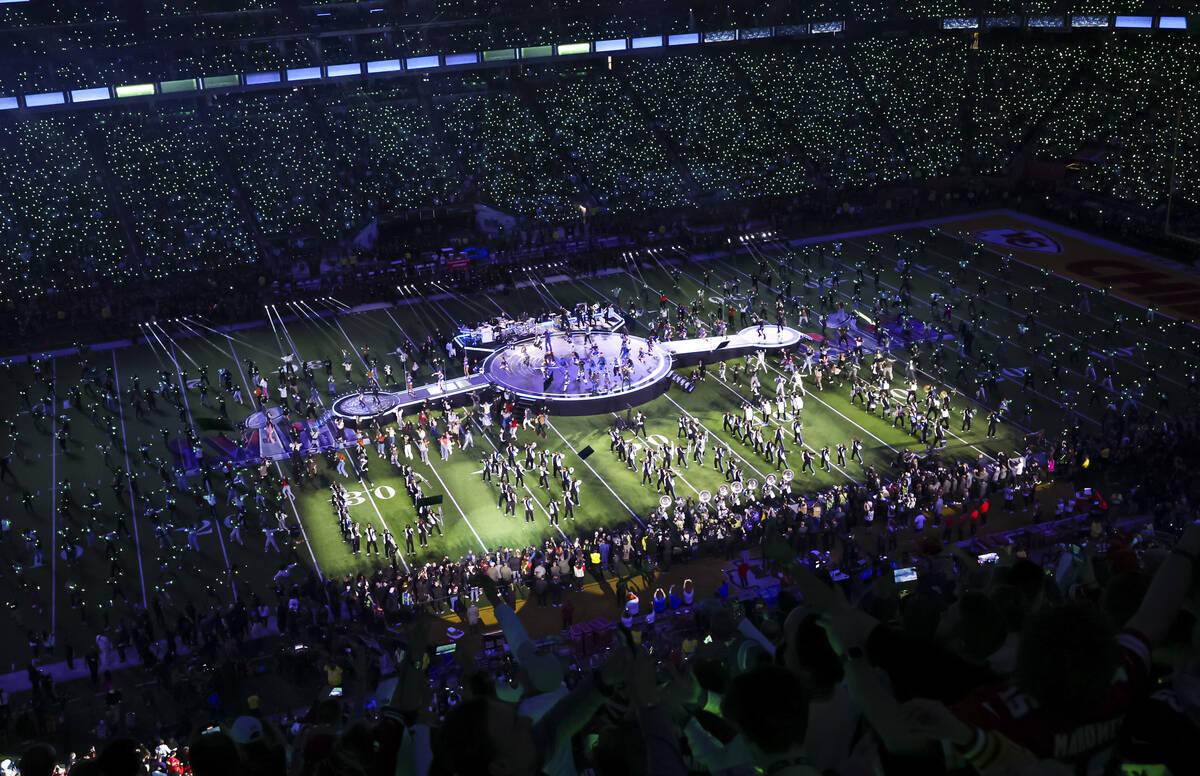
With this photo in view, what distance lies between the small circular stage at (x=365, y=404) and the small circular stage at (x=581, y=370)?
3.29 metres

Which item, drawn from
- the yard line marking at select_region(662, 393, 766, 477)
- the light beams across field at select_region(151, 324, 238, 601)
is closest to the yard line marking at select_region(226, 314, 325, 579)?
the light beams across field at select_region(151, 324, 238, 601)

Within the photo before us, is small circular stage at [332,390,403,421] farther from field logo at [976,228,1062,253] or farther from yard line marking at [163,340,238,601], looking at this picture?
field logo at [976,228,1062,253]

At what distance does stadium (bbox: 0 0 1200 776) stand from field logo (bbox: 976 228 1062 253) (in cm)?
53

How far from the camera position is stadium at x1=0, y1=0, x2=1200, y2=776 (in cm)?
479

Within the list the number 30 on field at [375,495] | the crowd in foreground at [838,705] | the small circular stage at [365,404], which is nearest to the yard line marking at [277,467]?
the number 30 on field at [375,495]

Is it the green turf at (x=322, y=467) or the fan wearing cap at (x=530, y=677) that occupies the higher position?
the fan wearing cap at (x=530, y=677)

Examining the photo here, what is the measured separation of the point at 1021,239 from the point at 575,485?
94.7 feet

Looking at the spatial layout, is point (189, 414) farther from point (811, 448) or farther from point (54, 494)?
point (811, 448)

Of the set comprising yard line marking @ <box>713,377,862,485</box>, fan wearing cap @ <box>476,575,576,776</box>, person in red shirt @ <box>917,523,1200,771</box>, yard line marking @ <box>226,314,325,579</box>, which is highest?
person in red shirt @ <box>917,523,1200,771</box>

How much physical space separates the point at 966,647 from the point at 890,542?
19.9 m

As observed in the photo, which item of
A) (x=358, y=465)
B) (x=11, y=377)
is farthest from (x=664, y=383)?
(x=11, y=377)

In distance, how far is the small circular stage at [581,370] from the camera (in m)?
33.3

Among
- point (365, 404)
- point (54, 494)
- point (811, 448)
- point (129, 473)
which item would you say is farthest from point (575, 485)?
point (54, 494)

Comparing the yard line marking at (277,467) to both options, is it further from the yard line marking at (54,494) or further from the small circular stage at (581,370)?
the small circular stage at (581,370)
